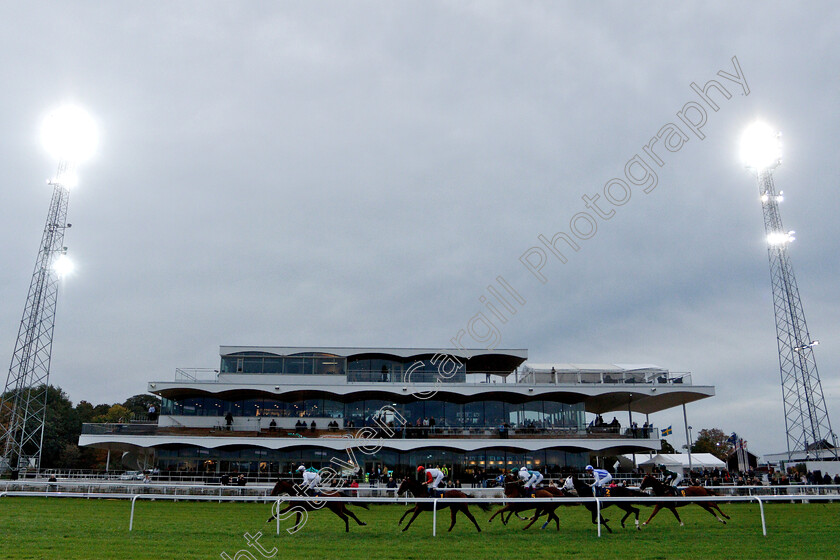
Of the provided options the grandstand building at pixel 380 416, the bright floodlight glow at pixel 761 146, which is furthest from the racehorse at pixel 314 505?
the bright floodlight glow at pixel 761 146

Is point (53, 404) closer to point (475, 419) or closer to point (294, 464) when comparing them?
point (294, 464)

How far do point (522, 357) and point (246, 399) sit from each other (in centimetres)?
1711

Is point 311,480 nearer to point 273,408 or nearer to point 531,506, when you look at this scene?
point 531,506

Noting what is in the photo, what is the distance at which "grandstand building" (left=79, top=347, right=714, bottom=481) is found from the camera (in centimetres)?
3597

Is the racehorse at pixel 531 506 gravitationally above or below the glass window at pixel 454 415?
below

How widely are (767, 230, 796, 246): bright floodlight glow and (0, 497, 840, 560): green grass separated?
33.7 meters

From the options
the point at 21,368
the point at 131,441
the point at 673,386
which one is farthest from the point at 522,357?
the point at 21,368

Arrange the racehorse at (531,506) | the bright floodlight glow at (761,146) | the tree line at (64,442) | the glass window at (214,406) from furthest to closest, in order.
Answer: the tree line at (64,442) < the bright floodlight glow at (761,146) < the glass window at (214,406) < the racehorse at (531,506)

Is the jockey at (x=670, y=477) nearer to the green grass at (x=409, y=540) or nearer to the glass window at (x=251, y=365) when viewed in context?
the green grass at (x=409, y=540)

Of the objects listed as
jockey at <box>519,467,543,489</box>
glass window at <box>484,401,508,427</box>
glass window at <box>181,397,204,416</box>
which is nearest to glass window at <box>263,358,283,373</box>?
glass window at <box>181,397,204,416</box>

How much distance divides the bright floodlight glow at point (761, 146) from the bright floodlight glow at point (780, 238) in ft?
16.0

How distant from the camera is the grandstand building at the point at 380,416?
118 ft

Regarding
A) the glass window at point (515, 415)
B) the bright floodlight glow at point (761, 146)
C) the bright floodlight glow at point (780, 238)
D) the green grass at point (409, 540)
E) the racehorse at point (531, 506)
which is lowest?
the green grass at point (409, 540)

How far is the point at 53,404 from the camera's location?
235 ft
